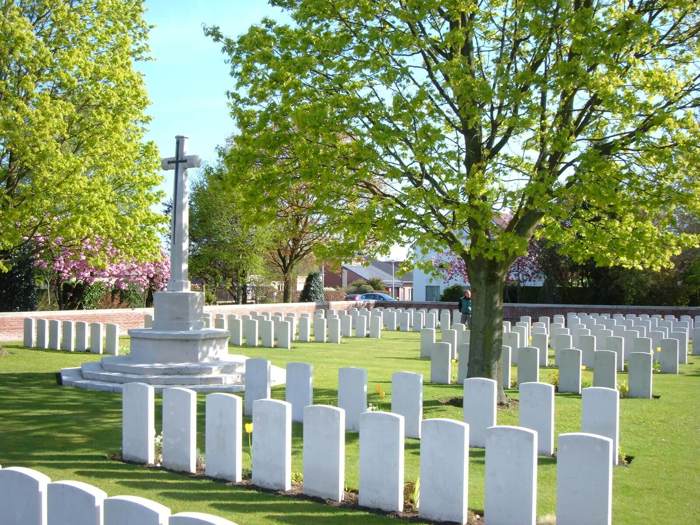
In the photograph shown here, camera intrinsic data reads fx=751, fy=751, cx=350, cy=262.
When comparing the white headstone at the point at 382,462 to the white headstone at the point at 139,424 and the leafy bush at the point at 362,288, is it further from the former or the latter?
the leafy bush at the point at 362,288

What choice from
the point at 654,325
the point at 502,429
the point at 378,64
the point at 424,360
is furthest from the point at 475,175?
the point at 654,325

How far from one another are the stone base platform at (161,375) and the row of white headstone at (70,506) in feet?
24.8

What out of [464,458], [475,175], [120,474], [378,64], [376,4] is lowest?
[120,474]

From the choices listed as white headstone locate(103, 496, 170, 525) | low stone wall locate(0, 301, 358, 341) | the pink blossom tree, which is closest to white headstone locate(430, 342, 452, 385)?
white headstone locate(103, 496, 170, 525)

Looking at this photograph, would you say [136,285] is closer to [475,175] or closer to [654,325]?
[654,325]

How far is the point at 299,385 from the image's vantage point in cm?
933

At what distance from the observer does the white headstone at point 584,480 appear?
17.7ft

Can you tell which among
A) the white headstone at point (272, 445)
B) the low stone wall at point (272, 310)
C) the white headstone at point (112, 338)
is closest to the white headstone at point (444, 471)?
the white headstone at point (272, 445)

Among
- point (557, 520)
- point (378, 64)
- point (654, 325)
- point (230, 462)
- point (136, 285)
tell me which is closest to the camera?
point (557, 520)

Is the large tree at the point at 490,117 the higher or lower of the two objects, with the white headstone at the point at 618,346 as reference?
higher

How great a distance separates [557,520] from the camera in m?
5.60

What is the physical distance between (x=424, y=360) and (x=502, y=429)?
1208cm

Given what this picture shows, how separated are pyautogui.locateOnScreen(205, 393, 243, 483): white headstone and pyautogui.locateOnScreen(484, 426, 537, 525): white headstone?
237cm

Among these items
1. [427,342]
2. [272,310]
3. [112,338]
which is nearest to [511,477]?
[427,342]
